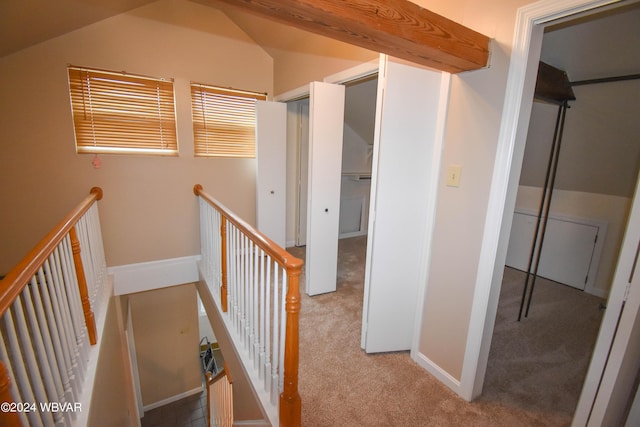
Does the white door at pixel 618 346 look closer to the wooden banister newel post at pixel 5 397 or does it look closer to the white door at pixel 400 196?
the white door at pixel 400 196

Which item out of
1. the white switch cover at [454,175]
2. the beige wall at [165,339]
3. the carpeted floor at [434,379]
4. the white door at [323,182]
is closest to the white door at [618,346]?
the carpeted floor at [434,379]

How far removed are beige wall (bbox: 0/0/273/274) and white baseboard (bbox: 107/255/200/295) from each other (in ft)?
0.27

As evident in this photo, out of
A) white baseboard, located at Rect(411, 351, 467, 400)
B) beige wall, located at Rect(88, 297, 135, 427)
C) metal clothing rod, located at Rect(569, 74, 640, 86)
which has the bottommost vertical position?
beige wall, located at Rect(88, 297, 135, 427)

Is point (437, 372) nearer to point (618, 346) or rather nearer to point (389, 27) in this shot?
point (618, 346)

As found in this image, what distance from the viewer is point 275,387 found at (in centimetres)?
141

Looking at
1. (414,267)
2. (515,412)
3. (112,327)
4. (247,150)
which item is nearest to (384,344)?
→ (414,267)

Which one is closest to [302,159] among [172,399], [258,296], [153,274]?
[153,274]

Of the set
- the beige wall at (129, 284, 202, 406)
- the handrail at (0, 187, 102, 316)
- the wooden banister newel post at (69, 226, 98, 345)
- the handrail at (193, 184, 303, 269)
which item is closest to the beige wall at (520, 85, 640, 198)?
the handrail at (193, 184, 303, 269)

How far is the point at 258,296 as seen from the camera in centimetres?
180

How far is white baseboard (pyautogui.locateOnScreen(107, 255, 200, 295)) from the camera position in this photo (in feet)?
10.3

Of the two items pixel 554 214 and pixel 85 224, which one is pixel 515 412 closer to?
pixel 554 214

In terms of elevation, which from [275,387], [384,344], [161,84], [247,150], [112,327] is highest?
[161,84]

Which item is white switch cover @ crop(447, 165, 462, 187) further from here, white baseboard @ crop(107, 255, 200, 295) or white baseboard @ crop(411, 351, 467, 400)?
white baseboard @ crop(107, 255, 200, 295)

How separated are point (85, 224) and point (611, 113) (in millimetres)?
4604
